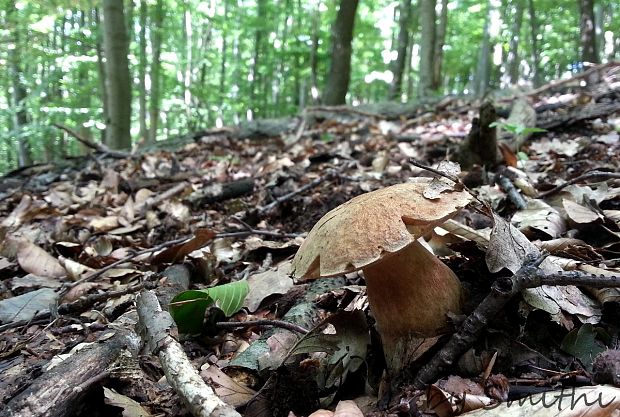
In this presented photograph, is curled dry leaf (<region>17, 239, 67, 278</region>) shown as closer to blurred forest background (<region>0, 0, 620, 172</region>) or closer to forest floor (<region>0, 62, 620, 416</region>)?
forest floor (<region>0, 62, 620, 416</region>)

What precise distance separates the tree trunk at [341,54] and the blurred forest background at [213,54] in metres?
0.02

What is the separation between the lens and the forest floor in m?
1.27

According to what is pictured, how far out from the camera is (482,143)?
10.8 feet

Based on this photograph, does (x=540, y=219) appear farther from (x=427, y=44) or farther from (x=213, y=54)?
(x=213, y=54)

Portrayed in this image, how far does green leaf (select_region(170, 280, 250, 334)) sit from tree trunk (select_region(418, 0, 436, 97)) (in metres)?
8.72

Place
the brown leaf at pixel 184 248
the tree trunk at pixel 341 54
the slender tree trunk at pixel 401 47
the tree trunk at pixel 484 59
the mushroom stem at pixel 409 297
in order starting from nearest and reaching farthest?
the mushroom stem at pixel 409 297
the brown leaf at pixel 184 248
the tree trunk at pixel 341 54
the slender tree trunk at pixel 401 47
the tree trunk at pixel 484 59

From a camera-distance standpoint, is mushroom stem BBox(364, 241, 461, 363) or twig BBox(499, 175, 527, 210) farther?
twig BBox(499, 175, 527, 210)

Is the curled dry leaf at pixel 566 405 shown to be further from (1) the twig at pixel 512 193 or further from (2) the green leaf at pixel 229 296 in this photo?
(1) the twig at pixel 512 193

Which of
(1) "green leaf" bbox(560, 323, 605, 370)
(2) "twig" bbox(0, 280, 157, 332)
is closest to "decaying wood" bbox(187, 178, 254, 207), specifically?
(2) "twig" bbox(0, 280, 157, 332)

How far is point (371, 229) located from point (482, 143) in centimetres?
237

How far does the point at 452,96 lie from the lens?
803 centimetres

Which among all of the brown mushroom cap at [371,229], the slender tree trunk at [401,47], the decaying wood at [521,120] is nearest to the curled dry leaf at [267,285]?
the brown mushroom cap at [371,229]

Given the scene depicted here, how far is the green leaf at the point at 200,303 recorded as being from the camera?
1716 mm

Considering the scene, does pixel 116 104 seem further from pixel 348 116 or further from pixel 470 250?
pixel 470 250
